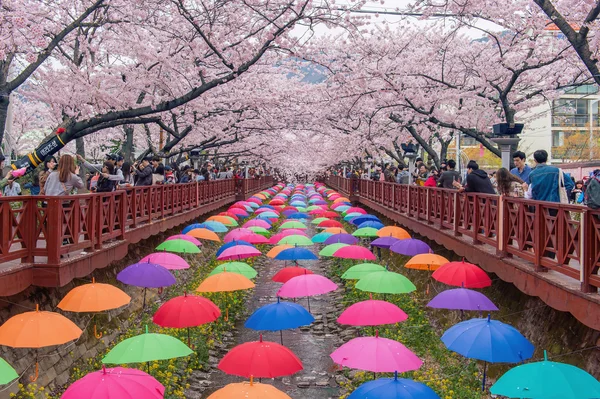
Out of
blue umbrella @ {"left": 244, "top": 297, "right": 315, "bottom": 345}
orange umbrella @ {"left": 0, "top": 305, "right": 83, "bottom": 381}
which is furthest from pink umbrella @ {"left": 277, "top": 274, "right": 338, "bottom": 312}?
orange umbrella @ {"left": 0, "top": 305, "right": 83, "bottom": 381}

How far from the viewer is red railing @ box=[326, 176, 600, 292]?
317 inches

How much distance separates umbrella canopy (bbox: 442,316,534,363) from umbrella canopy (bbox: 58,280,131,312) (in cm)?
556

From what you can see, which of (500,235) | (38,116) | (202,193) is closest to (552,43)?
(500,235)

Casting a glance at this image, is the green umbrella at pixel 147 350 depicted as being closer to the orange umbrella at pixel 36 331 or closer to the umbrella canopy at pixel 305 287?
the orange umbrella at pixel 36 331

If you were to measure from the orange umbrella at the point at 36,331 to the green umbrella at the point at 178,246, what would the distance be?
7777mm

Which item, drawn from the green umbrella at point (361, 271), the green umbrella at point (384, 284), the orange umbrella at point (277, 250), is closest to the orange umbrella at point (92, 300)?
the green umbrella at point (384, 284)

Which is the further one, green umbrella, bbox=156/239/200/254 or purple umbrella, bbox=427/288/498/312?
green umbrella, bbox=156/239/200/254

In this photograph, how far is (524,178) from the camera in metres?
12.9

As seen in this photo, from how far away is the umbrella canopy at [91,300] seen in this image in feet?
34.5

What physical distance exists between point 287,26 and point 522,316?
8335mm

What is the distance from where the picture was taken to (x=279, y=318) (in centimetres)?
1075

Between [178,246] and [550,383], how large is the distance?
1249cm

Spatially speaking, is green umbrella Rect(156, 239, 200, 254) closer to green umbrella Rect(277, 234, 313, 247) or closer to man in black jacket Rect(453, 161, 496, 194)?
green umbrella Rect(277, 234, 313, 247)

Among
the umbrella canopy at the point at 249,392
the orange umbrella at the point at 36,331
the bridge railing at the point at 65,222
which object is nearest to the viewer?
the umbrella canopy at the point at 249,392
